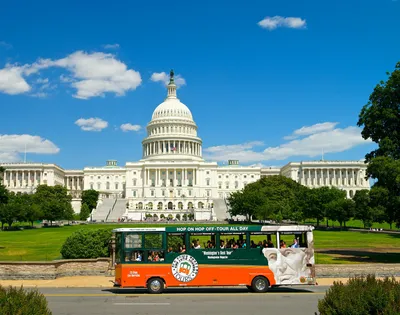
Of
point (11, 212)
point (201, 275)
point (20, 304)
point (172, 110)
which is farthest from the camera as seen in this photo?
point (172, 110)

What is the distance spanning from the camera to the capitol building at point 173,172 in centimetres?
16888

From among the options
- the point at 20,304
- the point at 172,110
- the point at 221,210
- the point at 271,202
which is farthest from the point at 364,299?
the point at 172,110

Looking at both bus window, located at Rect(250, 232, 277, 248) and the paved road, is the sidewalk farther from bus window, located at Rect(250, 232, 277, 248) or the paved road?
bus window, located at Rect(250, 232, 277, 248)

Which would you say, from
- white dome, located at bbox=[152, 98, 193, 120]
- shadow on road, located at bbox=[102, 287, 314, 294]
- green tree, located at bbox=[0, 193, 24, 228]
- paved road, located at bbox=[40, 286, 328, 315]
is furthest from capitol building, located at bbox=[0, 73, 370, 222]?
paved road, located at bbox=[40, 286, 328, 315]

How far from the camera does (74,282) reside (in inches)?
1121

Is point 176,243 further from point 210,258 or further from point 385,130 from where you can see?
point 385,130

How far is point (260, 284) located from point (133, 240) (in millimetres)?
6595

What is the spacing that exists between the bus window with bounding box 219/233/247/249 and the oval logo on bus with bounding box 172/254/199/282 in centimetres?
166

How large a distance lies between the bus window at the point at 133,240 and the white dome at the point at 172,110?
6430 inches

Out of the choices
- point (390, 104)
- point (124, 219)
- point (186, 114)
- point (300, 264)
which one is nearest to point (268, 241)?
point (300, 264)

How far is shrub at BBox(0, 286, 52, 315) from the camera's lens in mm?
10164

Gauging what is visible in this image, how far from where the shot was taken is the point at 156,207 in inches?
6166

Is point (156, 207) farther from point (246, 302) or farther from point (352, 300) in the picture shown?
point (352, 300)

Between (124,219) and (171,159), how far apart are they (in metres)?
49.1
